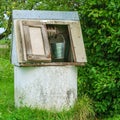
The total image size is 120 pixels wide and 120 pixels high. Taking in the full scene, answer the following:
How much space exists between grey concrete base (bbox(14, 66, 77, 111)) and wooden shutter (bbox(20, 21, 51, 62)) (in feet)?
0.71

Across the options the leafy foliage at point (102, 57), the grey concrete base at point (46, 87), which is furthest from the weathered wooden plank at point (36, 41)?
the leafy foliage at point (102, 57)

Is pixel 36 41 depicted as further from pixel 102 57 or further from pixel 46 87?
pixel 102 57

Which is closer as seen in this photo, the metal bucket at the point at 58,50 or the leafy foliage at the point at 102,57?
the leafy foliage at the point at 102,57

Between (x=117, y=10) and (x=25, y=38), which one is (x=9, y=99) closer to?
(x=25, y=38)

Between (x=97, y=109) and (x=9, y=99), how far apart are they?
2069mm

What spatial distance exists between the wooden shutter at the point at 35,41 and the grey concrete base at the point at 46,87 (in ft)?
0.71

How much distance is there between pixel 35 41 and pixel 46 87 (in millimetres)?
819

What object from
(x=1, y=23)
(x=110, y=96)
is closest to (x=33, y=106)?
(x=110, y=96)

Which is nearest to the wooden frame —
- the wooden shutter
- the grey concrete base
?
the wooden shutter

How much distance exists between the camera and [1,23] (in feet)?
34.0

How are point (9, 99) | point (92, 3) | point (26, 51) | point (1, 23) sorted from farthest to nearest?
point (1, 23) < point (9, 99) < point (92, 3) < point (26, 51)

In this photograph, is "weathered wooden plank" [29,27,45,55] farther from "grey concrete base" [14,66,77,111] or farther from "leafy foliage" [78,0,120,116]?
"leafy foliage" [78,0,120,116]

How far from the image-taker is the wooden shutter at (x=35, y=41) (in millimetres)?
6239

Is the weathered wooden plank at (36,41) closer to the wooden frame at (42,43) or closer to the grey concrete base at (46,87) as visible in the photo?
the wooden frame at (42,43)
